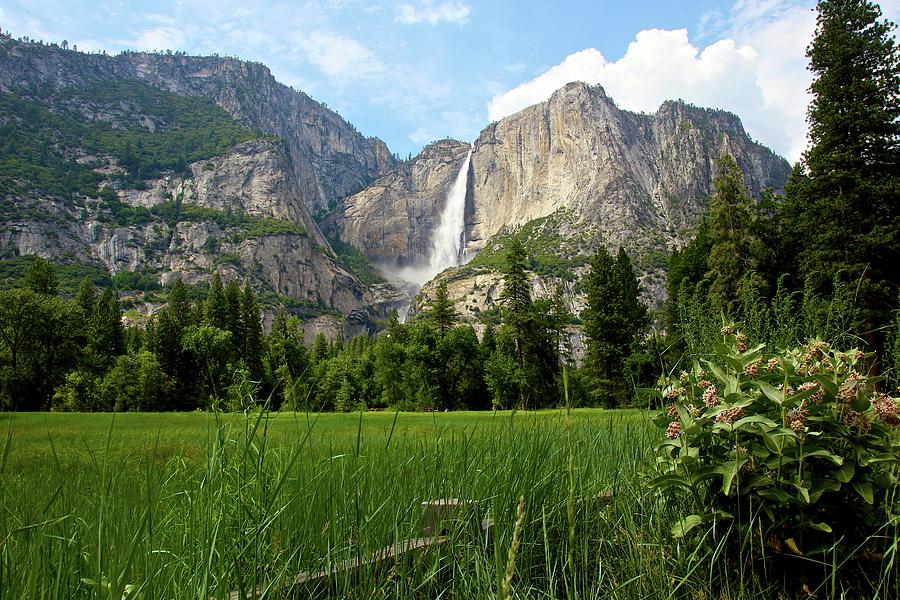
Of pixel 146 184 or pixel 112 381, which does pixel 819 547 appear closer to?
pixel 112 381

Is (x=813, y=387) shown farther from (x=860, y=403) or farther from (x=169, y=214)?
(x=169, y=214)

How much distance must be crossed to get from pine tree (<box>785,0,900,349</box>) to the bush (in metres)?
21.8

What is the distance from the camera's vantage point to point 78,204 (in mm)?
141750

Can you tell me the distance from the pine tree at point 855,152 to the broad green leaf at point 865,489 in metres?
22.0

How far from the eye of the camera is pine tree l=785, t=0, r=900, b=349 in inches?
803

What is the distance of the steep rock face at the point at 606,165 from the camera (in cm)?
14725

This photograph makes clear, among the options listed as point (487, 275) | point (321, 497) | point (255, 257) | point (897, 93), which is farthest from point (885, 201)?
point (255, 257)

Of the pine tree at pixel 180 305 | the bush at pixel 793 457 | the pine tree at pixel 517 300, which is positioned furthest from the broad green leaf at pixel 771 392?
the pine tree at pixel 180 305

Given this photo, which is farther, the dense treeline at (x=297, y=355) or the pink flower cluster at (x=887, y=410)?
the dense treeline at (x=297, y=355)

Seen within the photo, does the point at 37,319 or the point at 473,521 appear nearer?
the point at 473,521

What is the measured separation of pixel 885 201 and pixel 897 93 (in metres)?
4.34

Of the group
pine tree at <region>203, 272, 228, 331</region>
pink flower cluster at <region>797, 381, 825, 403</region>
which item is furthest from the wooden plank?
pine tree at <region>203, 272, 228, 331</region>

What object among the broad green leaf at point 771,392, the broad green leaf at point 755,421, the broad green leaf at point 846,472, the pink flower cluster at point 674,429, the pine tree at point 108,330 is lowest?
the broad green leaf at point 846,472

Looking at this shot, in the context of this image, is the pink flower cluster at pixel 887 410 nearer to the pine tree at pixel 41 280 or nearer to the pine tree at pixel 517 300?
the pine tree at pixel 517 300
